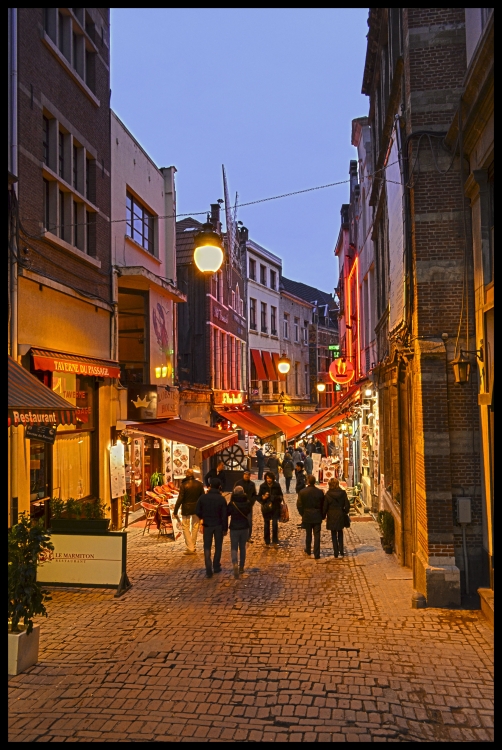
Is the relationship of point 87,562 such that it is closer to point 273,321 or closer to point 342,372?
point 342,372

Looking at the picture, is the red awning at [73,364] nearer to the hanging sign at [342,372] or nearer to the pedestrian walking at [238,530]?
the pedestrian walking at [238,530]

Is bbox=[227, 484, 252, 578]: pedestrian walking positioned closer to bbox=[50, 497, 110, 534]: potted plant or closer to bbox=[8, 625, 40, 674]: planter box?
bbox=[50, 497, 110, 534]: potted plant

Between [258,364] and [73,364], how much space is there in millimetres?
26338

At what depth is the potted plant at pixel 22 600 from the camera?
7.10 meters

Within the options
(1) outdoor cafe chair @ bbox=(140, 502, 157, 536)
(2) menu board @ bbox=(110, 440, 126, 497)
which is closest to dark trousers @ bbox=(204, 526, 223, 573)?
(1) outdoor cafe chair @ bbox=(140, 502, 157, 536)

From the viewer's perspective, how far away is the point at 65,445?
1384cm

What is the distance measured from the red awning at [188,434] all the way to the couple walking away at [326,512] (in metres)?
3.54

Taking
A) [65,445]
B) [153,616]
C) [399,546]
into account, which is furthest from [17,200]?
[399,546]

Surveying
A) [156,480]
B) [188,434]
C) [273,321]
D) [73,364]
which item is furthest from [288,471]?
[273,321]

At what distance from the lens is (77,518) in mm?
11727

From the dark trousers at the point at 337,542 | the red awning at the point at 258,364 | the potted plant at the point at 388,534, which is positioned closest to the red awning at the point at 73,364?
the dark trousers at the point at 337,542

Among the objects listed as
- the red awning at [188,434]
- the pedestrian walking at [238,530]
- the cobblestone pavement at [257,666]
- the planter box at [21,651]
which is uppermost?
the red awning at [188,434]

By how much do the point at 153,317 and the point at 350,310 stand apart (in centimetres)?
1087

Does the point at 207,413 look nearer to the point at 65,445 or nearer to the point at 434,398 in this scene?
the point at 65,445
